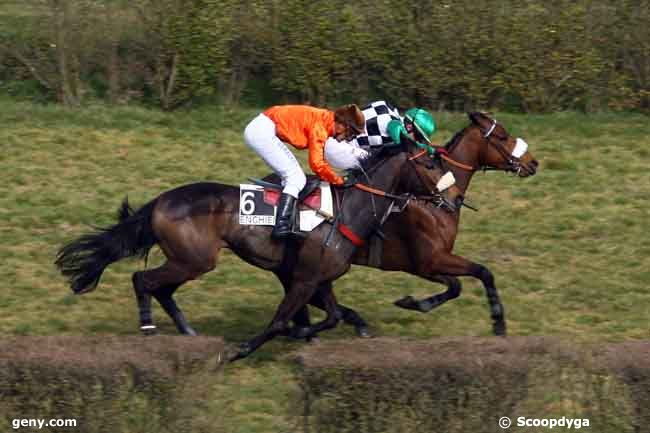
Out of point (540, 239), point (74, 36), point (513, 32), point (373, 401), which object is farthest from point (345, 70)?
point (373, 401)

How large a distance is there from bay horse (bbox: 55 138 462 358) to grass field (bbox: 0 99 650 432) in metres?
0.48

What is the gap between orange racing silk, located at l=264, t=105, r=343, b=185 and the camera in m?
7.25

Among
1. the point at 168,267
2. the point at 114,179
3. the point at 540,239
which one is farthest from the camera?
the point at 114,179

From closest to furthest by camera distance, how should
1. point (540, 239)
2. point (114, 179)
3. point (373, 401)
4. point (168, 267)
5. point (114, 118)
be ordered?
point (373, 401) → point (168, 267) → point (540, 239) → point (114, 179) → point (114, 118)

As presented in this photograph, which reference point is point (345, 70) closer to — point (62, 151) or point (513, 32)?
point (513, 32)

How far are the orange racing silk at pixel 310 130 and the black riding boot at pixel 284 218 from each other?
26cm

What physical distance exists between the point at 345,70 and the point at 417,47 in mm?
848

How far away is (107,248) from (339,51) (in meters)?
5.83

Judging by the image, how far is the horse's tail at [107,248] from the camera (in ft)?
24.7

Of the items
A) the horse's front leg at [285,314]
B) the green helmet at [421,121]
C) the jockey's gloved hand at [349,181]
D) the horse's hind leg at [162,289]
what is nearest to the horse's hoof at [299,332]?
the horse's front leg at [285,314]

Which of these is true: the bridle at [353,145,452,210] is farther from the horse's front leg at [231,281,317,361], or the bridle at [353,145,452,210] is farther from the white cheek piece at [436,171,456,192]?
the horse's front leg at [231,281,317,361]

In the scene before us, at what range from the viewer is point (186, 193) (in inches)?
296

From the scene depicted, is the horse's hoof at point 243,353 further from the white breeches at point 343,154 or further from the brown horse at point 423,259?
the white breeches at point 343,154

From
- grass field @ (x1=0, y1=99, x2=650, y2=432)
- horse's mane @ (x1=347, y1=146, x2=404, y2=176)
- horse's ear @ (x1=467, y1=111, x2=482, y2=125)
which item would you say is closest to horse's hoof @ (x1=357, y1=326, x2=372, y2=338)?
grass field @ (x1=0, y1=99, x2=650, y2=432)
